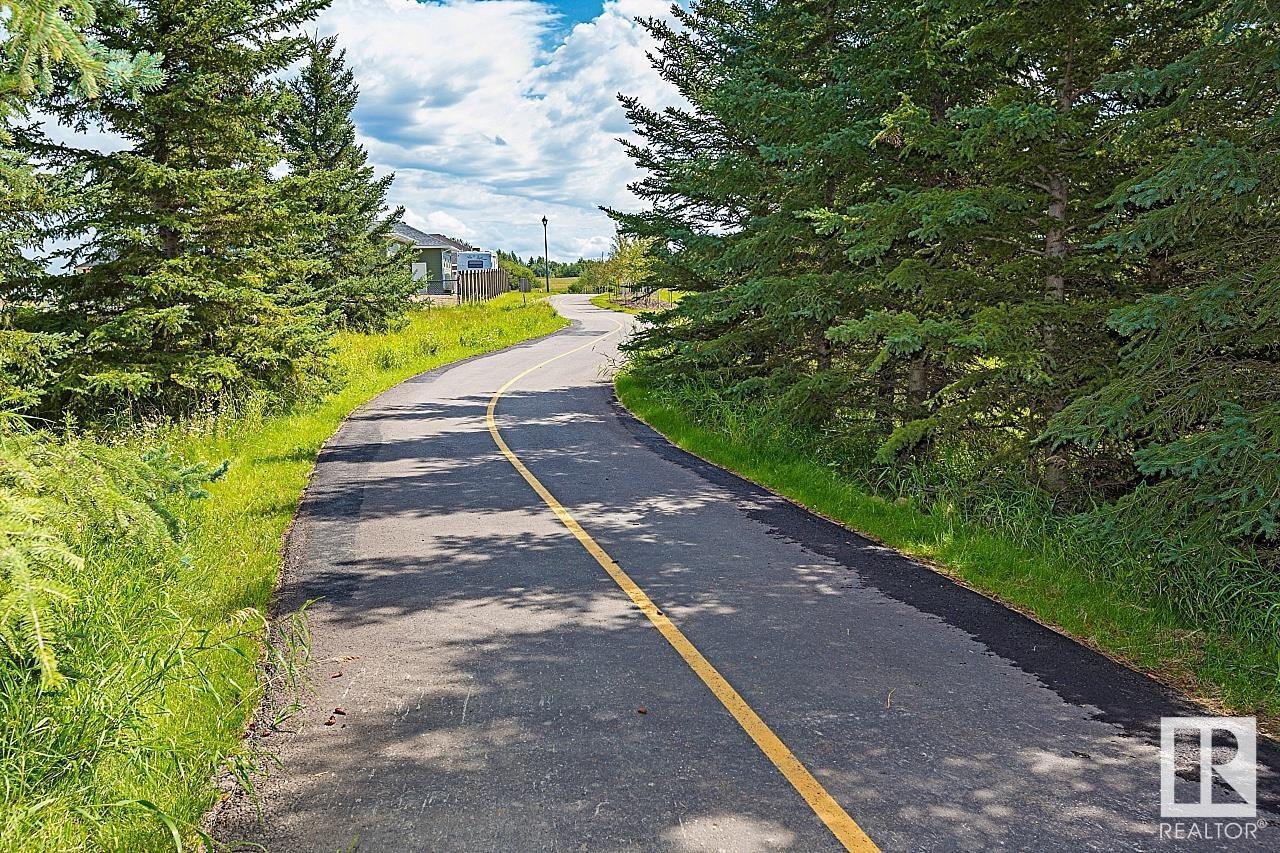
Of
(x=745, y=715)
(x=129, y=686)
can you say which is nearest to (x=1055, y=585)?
(x=745, y=715)

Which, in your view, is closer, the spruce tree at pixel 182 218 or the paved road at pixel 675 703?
the paved road at pixel 675 703

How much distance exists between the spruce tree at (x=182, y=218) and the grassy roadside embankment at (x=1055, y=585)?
29.8 ft

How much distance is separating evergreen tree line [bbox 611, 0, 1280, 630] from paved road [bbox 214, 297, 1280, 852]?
1.71 metres

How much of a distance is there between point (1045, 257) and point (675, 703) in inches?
260

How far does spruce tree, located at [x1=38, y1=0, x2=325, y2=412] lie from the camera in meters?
12.9

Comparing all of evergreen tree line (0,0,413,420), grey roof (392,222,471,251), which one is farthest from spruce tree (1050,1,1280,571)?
grey roof (392,222,471,251)

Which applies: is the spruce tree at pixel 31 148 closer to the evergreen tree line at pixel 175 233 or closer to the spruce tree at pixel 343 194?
the evergreen tree line at pixel 175 233

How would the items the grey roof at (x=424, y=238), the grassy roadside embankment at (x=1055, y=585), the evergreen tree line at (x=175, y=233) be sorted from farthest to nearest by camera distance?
the grey roof at (x=424, y=238) < the evergreen tree line at (x=175, y=233) < the grassy roadside embankment at (x=1055, y=585)

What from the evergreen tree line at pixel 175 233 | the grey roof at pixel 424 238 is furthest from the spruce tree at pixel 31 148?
the grey roof at pixel 424 238

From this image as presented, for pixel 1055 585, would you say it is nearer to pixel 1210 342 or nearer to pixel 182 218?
pixel 1210 342

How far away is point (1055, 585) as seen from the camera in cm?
683

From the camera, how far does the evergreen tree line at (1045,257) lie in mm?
6117

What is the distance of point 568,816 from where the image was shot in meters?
3.70

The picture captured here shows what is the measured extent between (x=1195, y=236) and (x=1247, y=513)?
2741 millimetres
